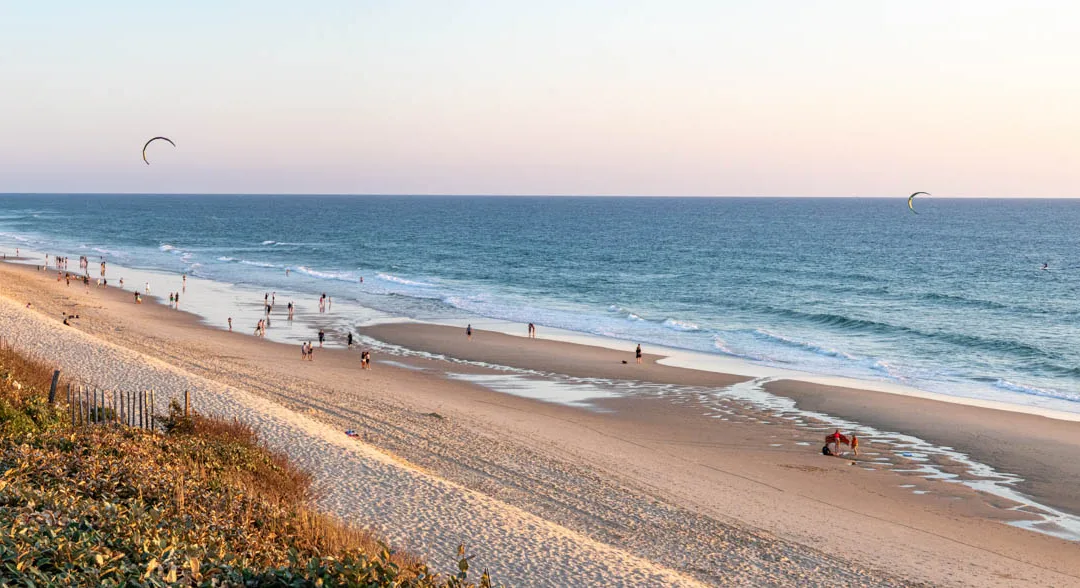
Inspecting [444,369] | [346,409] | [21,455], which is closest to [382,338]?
[444,369]

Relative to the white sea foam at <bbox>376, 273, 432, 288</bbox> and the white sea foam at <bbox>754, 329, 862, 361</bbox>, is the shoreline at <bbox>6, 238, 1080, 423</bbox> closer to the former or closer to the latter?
the white sea foam at <bbox>754, 329, 862, 361</bbox>

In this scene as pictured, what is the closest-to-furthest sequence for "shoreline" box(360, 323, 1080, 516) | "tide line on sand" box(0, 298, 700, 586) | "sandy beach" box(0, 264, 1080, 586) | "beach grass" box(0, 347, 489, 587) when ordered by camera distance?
1. "beach grass" box(0, 347, 489, 587)
2. "tide line on sand" box(0, 298, 700, 586)
3. "sandy beach" box(0, 264, 1080, 586)
4. "shoreline" box(360, 323, 1080, 516)

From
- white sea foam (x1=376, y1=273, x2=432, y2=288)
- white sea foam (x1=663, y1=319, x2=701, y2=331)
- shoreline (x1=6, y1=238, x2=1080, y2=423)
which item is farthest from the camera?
white sea foam (x1=376, y1=273, x2=432, y2=288)

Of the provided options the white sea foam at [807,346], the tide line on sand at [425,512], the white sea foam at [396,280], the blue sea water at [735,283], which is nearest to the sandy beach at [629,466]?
the tide line on sand at [425,512]

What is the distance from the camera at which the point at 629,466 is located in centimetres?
2219

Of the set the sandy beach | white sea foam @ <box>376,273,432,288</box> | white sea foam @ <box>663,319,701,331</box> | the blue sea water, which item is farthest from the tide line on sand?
white sea foam @ <box>376,273,432,288</box>

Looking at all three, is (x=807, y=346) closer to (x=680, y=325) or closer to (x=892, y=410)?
(x=680, y=325)

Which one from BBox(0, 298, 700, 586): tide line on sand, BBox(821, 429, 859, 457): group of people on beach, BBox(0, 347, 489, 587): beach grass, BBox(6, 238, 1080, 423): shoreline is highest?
BBox(0, 347, 489, 587): beach grass

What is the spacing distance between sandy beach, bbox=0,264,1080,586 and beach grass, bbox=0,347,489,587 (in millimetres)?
2595

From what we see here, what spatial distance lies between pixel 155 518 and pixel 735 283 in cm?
6463

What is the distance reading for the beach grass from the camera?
696 cm

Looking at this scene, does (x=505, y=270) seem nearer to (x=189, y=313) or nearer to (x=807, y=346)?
(x=189, y=313)

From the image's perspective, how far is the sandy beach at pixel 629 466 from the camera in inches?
590

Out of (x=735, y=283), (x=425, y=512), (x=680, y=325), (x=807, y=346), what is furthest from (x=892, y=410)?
(x=735, y=283)
